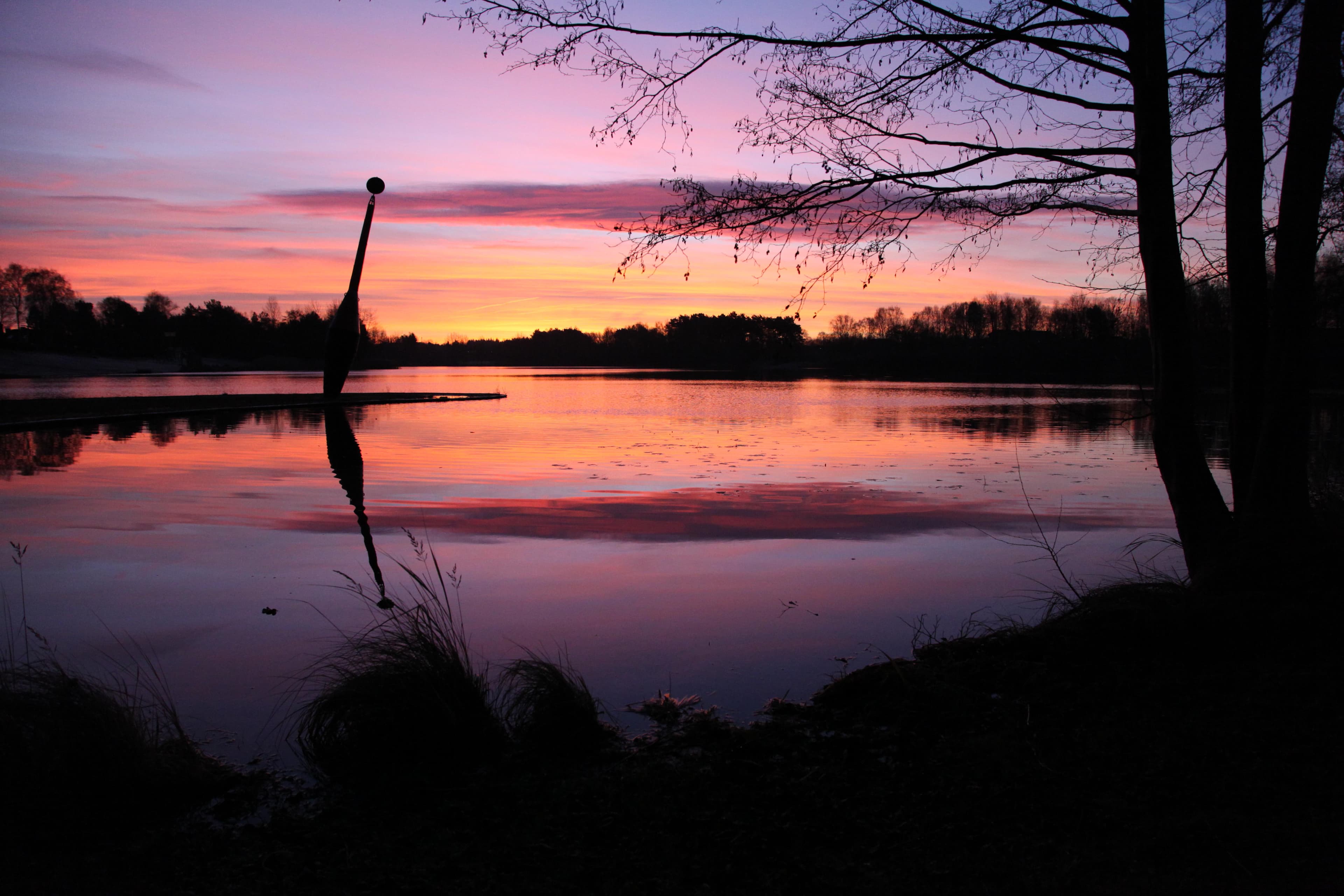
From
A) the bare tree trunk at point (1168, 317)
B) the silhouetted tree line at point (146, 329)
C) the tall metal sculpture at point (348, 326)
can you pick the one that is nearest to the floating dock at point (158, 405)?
the tall metal sculpture at point (348, 326)

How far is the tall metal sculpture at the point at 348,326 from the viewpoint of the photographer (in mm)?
30719

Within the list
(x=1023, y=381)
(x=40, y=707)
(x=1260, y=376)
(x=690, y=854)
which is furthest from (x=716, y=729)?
(x=1023, y=381)

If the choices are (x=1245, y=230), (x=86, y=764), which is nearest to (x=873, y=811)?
(x=86, y=764)

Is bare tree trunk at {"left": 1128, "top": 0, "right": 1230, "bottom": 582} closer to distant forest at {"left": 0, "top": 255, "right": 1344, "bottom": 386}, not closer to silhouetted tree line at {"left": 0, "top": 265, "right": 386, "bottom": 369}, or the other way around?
distant forest at {"left": 0, "top": 255, "right": 1344, "bottom": 386}

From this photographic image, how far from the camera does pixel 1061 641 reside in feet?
16.2

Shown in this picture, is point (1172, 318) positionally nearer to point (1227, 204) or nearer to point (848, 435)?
point (1227, 204)

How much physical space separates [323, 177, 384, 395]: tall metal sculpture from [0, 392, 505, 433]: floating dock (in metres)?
1.00

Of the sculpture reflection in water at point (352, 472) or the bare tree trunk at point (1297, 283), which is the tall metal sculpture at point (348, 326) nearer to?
the sculpture reflection in water at point (352, 472)

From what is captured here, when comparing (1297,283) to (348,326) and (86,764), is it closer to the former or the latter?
(86,764)

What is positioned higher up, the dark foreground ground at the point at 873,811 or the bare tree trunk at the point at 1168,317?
the bare tree trunk at the point at 1168,317

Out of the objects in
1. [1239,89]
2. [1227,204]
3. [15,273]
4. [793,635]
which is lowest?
[793,635]

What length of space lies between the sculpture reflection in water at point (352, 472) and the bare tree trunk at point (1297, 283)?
18.0 feet

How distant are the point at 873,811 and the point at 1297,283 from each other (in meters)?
4.62

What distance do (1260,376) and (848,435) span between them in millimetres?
15836
